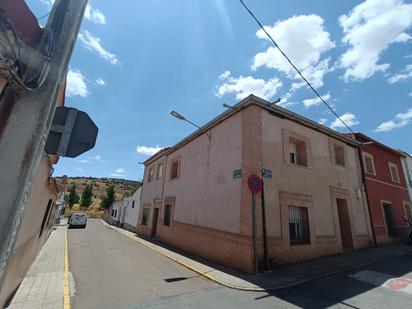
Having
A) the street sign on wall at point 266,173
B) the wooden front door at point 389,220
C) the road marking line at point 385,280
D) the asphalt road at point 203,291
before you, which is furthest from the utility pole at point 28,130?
the wooden front door at point 389,220

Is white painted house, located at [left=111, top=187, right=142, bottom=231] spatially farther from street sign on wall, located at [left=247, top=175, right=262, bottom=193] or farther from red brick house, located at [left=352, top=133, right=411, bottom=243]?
red brick house, located at [left=352, top=133, right=411, bottom=243]

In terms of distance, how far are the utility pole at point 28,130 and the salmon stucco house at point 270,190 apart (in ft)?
21.7

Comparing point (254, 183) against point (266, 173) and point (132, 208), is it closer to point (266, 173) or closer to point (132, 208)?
point (266, 173)

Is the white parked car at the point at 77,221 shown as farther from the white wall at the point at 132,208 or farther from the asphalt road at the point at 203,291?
the asphalt road at the point at 203,291

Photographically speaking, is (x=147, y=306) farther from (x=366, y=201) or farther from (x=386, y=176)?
(x=386, y=176)

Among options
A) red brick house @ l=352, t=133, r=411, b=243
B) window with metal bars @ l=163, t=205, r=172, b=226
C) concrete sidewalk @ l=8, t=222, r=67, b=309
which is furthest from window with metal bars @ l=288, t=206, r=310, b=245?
window with metal bars @ l=163, t=205, r=172, b=226

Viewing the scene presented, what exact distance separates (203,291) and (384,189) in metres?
14.3

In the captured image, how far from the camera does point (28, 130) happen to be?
1837 millimetres

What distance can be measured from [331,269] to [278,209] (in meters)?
2.48

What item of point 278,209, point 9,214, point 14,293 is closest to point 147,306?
point 14,293

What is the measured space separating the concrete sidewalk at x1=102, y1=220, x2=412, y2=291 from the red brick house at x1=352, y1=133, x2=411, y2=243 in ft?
11.4

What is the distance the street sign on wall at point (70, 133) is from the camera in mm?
2281

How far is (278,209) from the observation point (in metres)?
8.15

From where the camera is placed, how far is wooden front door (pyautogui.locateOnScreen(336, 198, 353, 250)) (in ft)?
34.7
